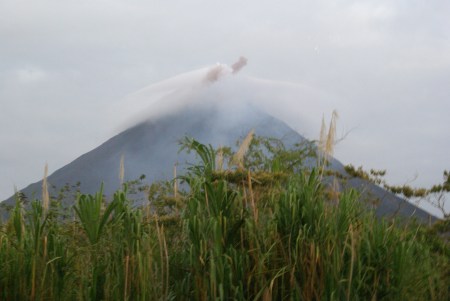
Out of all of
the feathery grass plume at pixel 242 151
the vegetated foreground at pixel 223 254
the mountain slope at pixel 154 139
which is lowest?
the vegetated foreground at pixel 223 254

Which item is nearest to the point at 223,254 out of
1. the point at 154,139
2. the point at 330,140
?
the point at 330,140

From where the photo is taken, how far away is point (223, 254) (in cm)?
569

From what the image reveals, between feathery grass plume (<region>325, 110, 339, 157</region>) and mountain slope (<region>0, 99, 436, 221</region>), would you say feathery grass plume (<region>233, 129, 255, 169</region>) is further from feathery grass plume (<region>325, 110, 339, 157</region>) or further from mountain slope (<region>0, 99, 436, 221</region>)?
mountain slope (<region>0, 99, 436, 221</region>)

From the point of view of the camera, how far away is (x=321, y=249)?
18.9 feet

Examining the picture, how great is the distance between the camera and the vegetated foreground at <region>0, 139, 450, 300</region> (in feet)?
18.6

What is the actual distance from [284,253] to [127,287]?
123cm

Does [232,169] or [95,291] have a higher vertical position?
[232,169]

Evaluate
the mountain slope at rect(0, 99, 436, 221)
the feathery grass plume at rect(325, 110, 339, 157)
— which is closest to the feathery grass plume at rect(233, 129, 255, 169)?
the feathery grass plume at rect(325, 110, 339, 157)

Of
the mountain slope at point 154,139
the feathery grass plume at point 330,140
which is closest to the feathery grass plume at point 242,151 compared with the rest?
the feathery grass plume at point 330,140

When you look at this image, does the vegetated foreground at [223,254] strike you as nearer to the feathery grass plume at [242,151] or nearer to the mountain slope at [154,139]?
the feathery grass plume at [242,151]

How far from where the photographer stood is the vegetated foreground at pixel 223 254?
18.6 ft

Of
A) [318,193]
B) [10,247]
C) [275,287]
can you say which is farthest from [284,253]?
[10,247]

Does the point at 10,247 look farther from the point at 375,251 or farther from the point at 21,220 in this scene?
the point at 375,251

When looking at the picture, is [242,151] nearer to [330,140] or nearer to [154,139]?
[330,140]
